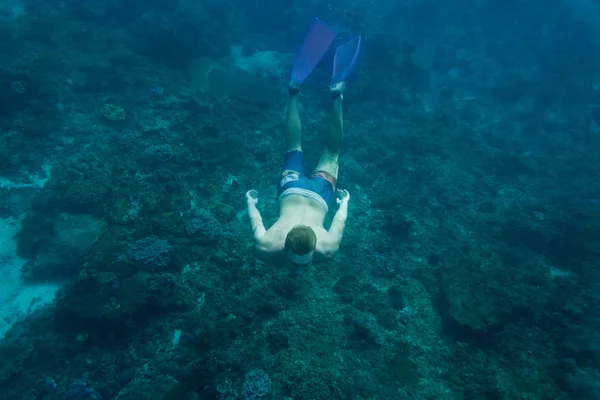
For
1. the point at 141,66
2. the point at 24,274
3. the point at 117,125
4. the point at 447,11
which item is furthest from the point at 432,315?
the point at 447,11

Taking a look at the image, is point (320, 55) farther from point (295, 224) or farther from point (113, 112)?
point (113, 112)

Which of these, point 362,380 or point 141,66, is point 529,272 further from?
point 141,66

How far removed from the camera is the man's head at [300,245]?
11.5 ft

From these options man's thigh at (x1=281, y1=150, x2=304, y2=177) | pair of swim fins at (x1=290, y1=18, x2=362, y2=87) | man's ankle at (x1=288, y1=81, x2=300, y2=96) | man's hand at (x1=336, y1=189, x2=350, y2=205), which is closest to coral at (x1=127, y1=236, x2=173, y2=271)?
man's thigh at (x1=281, y1=150, x2=304, y2=177)

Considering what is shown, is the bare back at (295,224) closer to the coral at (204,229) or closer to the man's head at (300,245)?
the man's head at (300,245)

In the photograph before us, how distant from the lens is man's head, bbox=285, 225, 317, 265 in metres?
3.49

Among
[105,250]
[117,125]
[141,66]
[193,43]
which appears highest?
[193,43]

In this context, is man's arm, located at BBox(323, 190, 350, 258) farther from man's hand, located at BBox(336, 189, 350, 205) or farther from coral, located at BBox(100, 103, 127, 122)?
coral, located at BBox(100, 103, 127, 122)

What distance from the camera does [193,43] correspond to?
12602mm

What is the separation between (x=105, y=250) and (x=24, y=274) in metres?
2.27

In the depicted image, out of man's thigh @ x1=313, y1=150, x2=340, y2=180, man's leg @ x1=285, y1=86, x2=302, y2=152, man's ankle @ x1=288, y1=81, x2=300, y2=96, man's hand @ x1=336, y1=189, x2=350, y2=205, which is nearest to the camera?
man's hand @ x1=336, y1=189, x2=350, y2=205

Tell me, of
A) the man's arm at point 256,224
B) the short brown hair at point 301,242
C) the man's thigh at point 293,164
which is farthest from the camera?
the man's thigh at point 293,164

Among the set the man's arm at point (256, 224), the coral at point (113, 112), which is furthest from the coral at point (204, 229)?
the coral at point (113, 112)

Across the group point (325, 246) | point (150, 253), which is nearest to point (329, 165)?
point (325, 246)
